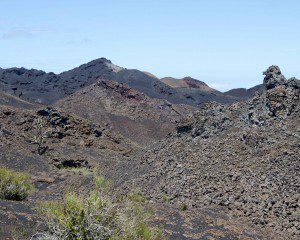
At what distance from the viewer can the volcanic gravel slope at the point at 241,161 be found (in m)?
18.9

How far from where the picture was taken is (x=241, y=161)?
22906 millimetres

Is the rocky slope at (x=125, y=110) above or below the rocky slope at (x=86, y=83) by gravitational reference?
below

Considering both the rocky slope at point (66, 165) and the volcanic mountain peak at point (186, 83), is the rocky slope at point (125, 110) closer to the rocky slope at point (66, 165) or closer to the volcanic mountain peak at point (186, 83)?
the rocky slope at point (66, 165)

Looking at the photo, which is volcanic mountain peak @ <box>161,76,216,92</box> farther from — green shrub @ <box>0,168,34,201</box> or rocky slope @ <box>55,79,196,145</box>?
green shrub @ <box>0,168,34,201</box>

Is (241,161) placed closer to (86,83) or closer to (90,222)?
(90,222)

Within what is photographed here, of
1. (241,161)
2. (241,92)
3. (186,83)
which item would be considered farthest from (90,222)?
(186,83)

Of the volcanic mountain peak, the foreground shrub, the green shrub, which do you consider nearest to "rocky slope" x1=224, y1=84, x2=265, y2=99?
the volcanic mountain peak

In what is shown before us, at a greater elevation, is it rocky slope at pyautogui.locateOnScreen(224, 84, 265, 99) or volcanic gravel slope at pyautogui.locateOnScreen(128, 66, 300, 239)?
rocky slope at pyautogui.locateOnScreen(224, 84, 265, 99)

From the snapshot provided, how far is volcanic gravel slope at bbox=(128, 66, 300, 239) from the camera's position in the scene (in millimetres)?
18938

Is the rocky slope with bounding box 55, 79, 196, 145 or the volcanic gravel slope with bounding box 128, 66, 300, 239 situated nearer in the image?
the volcanic gravel slope with bounding box 128, 66, 300, 239

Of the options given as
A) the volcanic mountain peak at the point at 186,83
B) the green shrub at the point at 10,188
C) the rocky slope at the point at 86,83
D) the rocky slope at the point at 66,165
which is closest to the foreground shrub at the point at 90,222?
the rocky slope at the point at 66,165

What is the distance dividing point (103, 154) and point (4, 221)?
95.1 feet

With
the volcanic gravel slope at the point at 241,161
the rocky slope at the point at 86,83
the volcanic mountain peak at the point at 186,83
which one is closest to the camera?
the volcanic gravel slope at the point at 241,161

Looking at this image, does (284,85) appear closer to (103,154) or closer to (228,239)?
(228,239)
